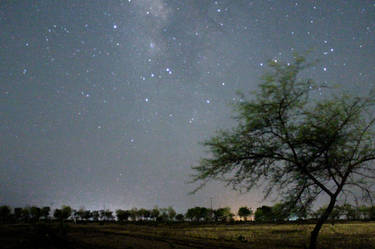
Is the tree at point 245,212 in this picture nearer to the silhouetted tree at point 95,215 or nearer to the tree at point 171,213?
the tree at point 171,213

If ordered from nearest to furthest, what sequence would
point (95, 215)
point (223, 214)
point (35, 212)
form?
point (35, 212), point (95, 215), point (223, 214)

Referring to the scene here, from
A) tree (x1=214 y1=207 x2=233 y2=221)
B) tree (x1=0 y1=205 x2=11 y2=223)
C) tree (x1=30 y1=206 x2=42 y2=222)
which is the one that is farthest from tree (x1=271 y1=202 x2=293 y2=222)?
tree (x1=214 y1=207 x2=233 y2=221)

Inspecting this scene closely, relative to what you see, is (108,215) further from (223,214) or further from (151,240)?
(151,240)

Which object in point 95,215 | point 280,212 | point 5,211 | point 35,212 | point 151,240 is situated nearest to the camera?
point 280,212

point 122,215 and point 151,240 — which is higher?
point 151,240

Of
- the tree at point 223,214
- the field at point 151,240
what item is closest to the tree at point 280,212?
the field at point 151,240

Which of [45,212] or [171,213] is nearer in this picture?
[45,212]

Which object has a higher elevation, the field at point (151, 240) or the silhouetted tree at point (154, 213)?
the field at point (151, 240)

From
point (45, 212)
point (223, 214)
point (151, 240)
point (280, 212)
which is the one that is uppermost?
point (280, 212)

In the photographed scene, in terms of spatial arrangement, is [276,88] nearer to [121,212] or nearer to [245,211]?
[121,212]

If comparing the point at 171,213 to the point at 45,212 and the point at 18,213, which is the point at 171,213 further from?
the point at 18,213

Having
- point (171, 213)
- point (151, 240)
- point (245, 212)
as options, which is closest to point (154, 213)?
point (171, 213)

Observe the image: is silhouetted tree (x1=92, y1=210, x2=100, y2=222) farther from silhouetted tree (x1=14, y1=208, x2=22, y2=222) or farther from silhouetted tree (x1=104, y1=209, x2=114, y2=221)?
silhouetted tree (x1=14, y1=208, x2=22, y2=222)

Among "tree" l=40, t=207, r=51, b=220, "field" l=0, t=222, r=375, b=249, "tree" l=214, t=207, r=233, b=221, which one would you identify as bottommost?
"tree" l=214, t=207, r=233, b=221
